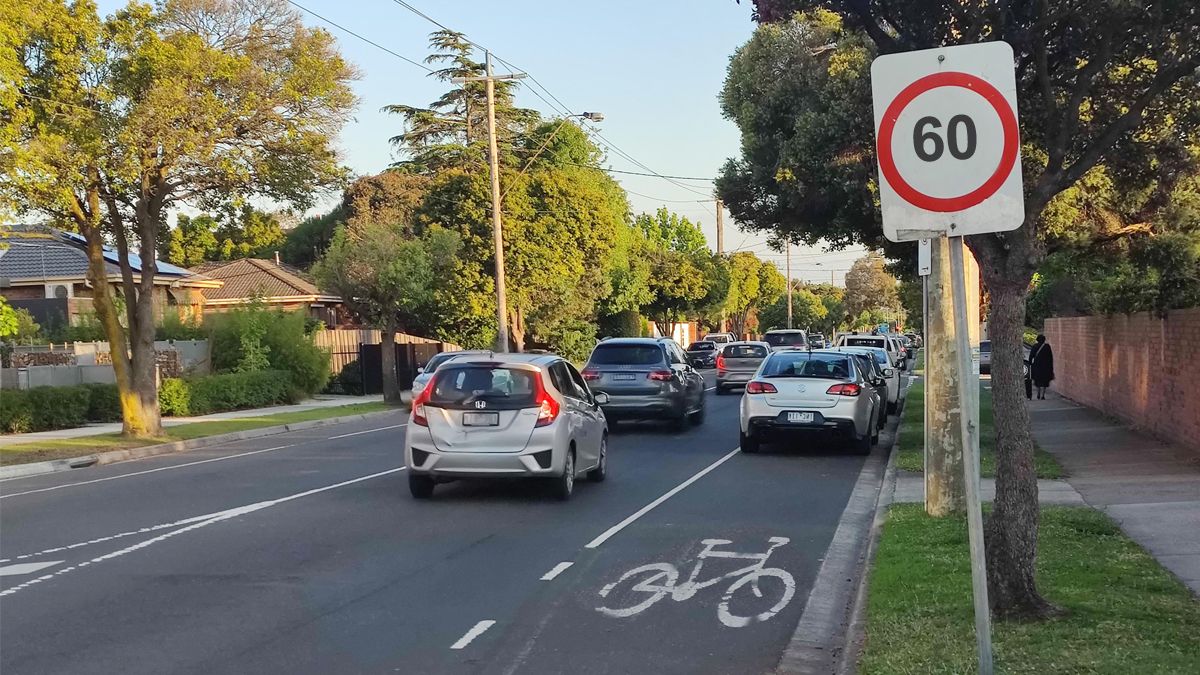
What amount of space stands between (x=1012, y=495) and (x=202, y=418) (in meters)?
24.2

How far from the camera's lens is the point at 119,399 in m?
25.9

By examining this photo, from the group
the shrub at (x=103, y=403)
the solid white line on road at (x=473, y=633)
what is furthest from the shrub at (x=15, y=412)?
the solid white line on road at (x=473, y=633)

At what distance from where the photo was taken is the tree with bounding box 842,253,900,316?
343 ft

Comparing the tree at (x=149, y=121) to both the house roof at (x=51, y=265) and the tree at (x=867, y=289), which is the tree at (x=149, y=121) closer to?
the house roof at (x=51, y=265)

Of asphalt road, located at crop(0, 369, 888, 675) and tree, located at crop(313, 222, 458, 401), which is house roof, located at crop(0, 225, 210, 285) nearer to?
tree, located at crop(313, 222, 458, 401)

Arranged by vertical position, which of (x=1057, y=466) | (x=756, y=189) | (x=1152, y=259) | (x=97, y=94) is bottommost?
(x=1057, y=466)

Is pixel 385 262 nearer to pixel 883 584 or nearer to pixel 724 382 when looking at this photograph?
pixel 724 382

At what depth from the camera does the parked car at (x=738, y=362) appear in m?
32.0

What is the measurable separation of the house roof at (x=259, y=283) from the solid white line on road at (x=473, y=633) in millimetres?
38238

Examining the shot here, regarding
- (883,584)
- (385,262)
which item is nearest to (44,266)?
(385,262)

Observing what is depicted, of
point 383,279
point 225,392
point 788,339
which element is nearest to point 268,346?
point 225,392

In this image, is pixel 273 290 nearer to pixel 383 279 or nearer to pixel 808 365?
pixel 383 279

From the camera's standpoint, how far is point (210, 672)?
6141 mm

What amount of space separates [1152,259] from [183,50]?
651 inches
